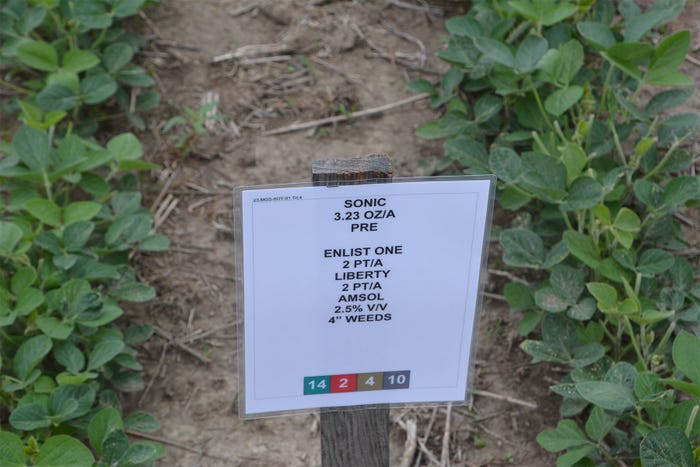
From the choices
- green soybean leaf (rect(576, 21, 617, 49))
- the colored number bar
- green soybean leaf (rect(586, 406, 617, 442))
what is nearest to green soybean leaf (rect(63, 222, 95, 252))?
the colored number bar

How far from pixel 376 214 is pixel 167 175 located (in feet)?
3.94

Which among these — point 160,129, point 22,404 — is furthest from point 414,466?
point 160,129

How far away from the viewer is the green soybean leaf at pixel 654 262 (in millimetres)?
1561

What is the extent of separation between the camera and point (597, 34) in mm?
1844

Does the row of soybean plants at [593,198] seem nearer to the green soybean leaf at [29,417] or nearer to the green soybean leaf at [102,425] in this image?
the green soybean leaf at [102,425]

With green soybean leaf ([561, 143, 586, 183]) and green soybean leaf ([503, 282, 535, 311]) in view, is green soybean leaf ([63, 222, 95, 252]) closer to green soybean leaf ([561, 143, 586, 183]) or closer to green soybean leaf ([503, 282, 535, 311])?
green soybean leaf ([503, 282, 535, 311])

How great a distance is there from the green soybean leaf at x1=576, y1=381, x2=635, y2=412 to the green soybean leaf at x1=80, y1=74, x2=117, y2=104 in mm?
1363

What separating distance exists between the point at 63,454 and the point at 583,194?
1023mm

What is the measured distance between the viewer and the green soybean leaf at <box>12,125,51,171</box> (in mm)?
1788

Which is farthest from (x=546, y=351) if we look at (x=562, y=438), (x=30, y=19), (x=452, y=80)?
(x=30, y=19)

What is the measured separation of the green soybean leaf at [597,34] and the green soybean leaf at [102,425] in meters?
1.25

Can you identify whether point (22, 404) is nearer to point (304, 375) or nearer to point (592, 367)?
point (304, 375)

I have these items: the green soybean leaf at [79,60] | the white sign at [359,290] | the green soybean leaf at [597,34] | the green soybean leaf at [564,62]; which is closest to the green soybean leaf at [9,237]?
the green soybean leaf at [79,60]

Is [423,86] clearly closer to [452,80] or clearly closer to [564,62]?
[452,80]
